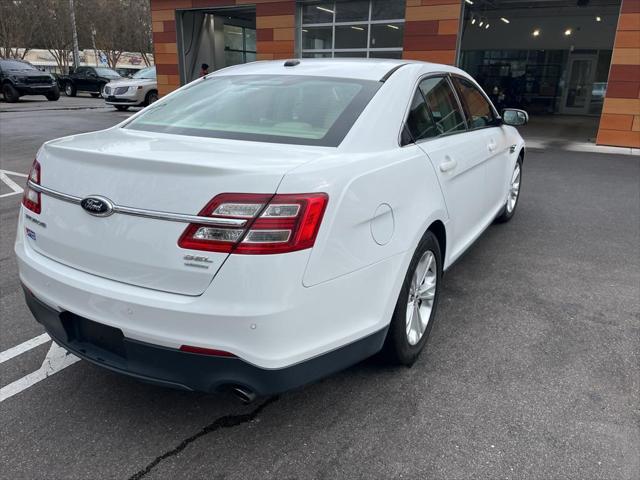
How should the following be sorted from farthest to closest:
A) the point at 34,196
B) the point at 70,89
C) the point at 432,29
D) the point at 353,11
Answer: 1. the point at 70,89
2. the point at 353,11
3. the point at 432,29
4. the point at 34,196

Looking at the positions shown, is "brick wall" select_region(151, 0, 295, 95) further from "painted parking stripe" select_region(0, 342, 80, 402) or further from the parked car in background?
"painted parking stripe" select_region(0, 342, 80, 402)

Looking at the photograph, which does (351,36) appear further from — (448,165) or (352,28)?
(448,165)

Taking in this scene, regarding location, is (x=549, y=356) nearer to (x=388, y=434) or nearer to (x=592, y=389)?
(x=592, y=389)

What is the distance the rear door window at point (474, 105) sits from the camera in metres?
3.95

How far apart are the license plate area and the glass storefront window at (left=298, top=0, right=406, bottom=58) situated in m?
13.7

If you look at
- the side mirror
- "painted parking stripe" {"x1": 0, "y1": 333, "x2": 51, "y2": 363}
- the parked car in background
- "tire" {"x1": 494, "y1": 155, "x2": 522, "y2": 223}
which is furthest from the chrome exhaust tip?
the parked car in background

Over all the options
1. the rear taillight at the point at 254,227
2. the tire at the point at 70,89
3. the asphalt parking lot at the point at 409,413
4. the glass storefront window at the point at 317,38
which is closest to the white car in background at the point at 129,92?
the glass storefront window at the point at 317,38

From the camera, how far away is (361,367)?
9.62 feet

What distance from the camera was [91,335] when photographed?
2248 mm

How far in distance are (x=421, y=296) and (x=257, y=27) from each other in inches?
579

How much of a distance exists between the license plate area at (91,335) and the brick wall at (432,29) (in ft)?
42.1

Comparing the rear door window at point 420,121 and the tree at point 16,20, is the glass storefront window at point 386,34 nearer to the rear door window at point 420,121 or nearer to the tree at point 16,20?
the rear door window at point 420,121

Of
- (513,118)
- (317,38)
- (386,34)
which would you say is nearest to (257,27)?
(317,38)

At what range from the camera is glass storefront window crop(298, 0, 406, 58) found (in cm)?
1448
